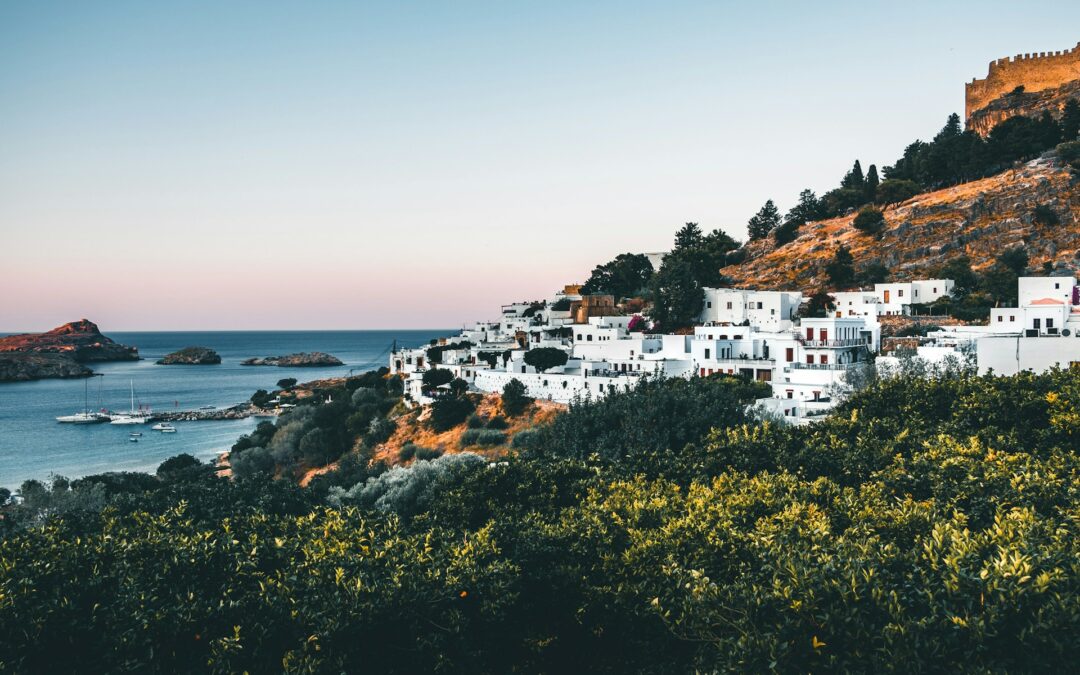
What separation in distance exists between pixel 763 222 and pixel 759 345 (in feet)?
143

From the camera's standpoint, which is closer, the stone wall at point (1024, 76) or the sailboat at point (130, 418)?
the sailboat at point (130, 418)

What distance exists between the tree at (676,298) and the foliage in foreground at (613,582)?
43.9 meters

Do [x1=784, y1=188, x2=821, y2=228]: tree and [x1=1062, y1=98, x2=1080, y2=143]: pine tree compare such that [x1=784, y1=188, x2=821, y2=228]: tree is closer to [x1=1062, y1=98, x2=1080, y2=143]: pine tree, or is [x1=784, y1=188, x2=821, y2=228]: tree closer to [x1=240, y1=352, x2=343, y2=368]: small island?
[x1=1062, y1=98, x2=1080, y2=143]: pine tree

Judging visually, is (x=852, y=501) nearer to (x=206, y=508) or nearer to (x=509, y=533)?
(x=509, y=533)

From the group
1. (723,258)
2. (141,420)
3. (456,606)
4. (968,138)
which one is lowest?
(141,420)

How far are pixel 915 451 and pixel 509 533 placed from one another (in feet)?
32.4

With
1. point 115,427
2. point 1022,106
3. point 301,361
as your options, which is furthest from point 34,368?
point 1022,106

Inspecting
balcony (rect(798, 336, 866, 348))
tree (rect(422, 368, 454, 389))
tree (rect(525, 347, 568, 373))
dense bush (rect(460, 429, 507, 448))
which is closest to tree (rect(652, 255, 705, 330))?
tree (rect(525, 347, 568, 373))

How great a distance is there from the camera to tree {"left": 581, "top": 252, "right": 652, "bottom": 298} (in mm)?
78688

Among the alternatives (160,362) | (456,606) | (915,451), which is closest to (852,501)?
(915,451)

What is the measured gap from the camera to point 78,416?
7450cm

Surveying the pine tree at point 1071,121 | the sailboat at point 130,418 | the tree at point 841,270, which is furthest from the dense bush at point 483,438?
the pine tree at point 1071,121

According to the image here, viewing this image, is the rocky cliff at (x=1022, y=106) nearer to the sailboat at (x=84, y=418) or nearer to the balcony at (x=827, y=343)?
the balcony at (x=827, y=343)

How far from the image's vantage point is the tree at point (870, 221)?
70.9m
